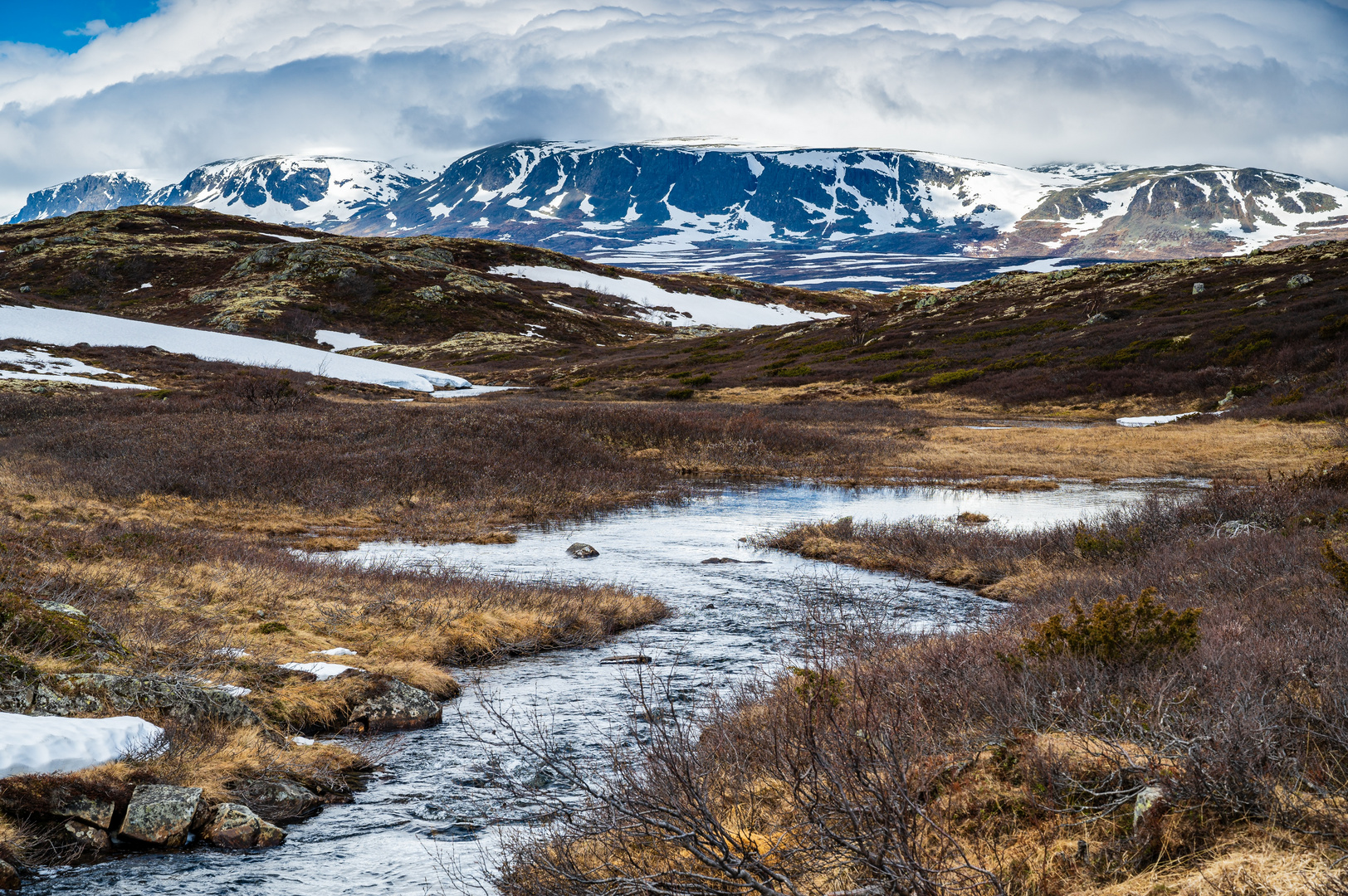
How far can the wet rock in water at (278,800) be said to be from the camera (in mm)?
6242

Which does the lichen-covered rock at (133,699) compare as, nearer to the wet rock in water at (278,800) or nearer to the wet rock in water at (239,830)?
the wet rock in water at (278,800)

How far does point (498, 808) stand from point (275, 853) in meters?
1.56

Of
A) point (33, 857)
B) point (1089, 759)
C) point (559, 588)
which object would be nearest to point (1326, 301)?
point (559, 588)

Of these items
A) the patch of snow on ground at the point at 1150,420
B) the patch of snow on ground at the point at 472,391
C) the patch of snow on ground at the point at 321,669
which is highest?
the patch of snow on ground at the point at 321,669

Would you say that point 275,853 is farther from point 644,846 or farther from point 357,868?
point 644,846

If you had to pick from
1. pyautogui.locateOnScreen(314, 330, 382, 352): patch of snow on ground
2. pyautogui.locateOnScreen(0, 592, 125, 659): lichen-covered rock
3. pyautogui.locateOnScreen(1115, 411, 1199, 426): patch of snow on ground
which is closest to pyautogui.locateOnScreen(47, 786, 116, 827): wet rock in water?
pyautogui.locateOnScreen(0, 592, 125, 659): lichen-covered rock

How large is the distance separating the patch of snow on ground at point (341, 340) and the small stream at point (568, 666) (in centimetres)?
7247

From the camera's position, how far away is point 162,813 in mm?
5734

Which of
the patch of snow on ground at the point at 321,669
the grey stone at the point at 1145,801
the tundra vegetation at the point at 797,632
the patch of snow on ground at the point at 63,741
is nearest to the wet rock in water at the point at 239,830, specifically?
the tundra vegetation at the point at 797,632

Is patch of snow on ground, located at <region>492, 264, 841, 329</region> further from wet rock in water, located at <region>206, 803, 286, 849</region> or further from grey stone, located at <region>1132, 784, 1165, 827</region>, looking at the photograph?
grey stone, located at <region>1132, 784, 1165, 827</region>

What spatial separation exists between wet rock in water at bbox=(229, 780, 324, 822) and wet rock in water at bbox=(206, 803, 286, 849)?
0.19 meters

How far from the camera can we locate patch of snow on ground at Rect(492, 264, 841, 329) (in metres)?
128

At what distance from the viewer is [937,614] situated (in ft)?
41.7

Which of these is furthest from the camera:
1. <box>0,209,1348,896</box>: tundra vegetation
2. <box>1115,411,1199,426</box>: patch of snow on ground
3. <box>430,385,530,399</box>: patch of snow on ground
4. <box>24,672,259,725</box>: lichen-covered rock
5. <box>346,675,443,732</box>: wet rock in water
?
<box>430,385,530,399</box>: patch of snow on ground
